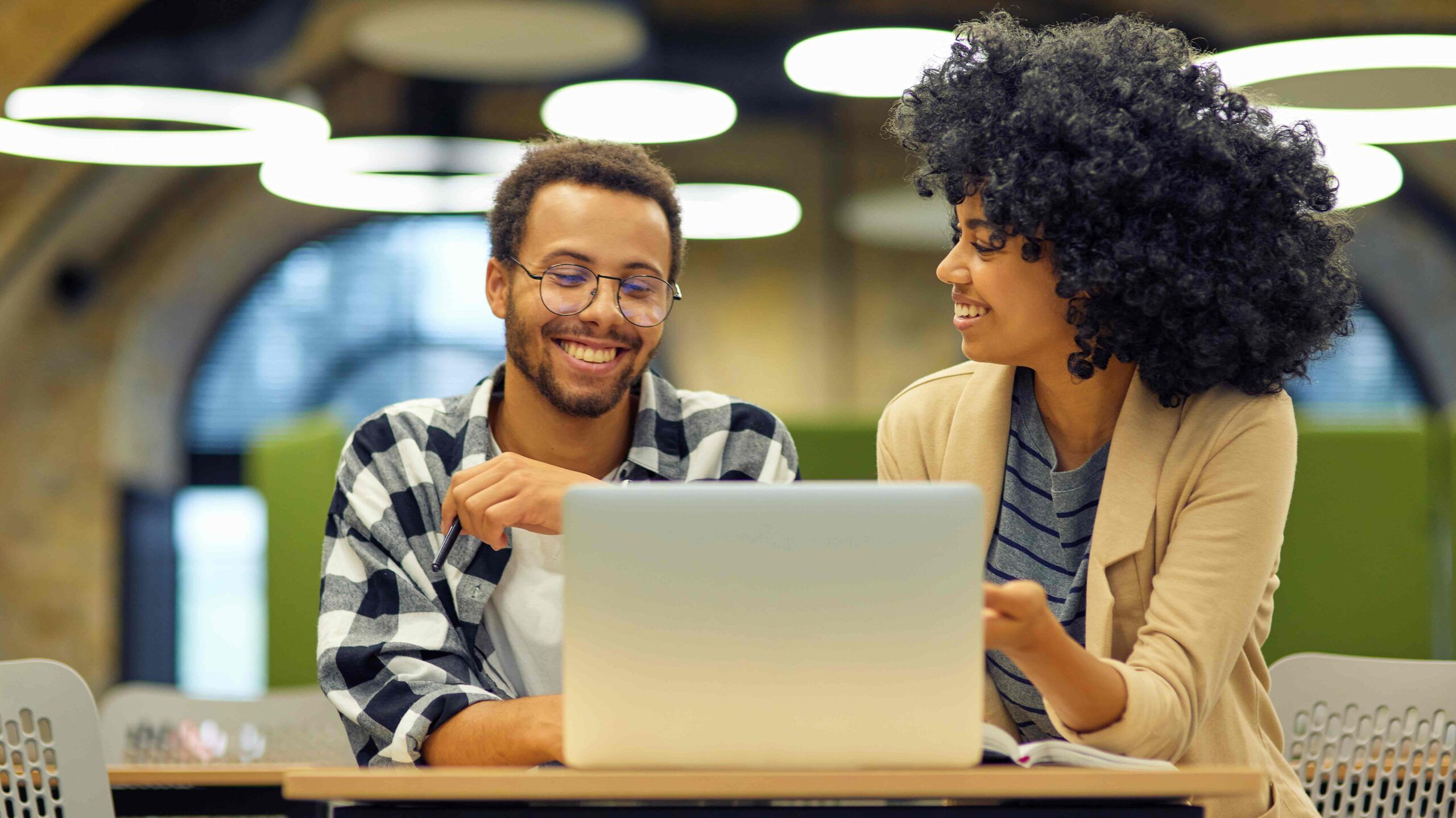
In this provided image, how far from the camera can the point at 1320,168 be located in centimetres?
154

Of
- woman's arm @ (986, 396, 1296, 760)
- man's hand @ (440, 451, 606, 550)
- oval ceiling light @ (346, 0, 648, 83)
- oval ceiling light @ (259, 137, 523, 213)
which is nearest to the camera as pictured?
woman's arm @ (986, 396, 1296, 760)

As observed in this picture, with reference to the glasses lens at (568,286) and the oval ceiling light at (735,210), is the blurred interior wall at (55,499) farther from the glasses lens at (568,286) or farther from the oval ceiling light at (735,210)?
the glasses lens at (568,286)

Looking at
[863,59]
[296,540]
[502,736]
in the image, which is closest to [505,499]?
[502,736]

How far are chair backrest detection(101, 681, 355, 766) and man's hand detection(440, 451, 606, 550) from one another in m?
1.10

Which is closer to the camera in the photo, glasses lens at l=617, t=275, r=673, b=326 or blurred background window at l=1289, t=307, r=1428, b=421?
glasses lens at l=617, t=275, r=673, b=326

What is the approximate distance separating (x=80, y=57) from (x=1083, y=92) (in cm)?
448

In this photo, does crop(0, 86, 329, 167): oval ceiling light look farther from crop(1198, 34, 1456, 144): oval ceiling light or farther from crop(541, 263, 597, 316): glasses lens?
crop(541, 263, 597, 316): glasses lens

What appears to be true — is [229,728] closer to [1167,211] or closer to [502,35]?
[1167,211]

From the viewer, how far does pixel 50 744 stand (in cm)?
159

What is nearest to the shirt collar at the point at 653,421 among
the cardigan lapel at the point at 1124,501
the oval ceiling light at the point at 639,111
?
the cardigan lapel at the point at 1124,501

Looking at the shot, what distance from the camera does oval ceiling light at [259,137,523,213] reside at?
237 inches

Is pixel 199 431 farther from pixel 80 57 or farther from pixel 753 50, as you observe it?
pixel 753 50

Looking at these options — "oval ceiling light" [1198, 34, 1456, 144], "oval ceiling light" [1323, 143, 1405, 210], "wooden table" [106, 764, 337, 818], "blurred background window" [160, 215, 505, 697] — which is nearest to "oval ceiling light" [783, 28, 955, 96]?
"oval ceiling light" [1198, 34, 1456, 144]

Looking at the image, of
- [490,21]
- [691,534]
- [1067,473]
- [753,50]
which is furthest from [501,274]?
[753,50]
